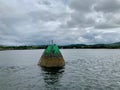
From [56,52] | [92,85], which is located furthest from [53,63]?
[92,85]

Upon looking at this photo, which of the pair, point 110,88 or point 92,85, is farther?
point 92,85

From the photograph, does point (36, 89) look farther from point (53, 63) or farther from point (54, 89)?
point (53, 63)

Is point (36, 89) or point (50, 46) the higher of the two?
Result: point (50, 46)

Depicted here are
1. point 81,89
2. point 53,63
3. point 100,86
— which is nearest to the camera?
point 81,89

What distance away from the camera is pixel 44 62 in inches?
2200

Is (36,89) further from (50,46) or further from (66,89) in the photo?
(50,46)

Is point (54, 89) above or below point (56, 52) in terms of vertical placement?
below

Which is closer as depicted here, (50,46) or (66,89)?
(66,89)

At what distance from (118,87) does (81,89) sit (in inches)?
227

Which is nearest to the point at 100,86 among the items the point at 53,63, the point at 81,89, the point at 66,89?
the point at 81,89

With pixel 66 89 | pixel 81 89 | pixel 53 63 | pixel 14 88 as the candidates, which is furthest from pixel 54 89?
pixel 53 63

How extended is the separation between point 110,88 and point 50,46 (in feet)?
98.9

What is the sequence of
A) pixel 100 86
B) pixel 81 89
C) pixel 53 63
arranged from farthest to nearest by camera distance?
pixel 53 63 → pixel 100 86 → pixel 81 89

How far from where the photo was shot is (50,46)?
5562 centimetres
